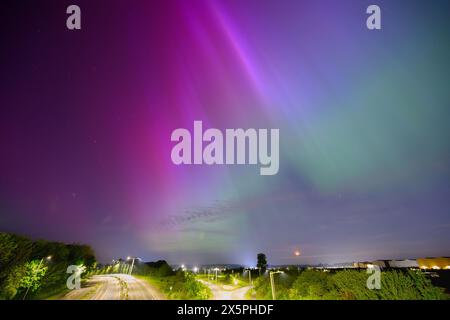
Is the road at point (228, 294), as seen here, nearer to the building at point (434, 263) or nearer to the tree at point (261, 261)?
the tree at point (261, 261)

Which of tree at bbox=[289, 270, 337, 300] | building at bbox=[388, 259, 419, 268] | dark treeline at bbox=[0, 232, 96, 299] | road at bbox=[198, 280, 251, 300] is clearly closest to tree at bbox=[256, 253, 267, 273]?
building at bbox=[388, 259, 419, 268]

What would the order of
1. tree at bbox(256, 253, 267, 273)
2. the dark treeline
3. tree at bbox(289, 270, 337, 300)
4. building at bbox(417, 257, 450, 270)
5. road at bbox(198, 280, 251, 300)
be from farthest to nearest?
tree at bbox(256, 253, 267, 273), building at bbox(417, 257, 450, 270), road at bbox(198, 280, 251, 300), tree at bbox(289, 270, 337, 300), the dark treeline

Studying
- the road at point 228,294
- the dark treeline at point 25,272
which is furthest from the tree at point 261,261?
the dark treeline at point 25,272

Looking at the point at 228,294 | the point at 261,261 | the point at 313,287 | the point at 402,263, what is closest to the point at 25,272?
the point at 228,294

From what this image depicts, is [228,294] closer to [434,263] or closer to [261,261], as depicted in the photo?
[261,261]

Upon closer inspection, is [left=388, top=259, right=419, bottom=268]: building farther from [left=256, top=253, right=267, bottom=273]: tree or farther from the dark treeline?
the dark treeline

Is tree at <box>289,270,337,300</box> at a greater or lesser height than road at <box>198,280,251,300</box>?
greater

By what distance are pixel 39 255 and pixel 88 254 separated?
36.1 metres
